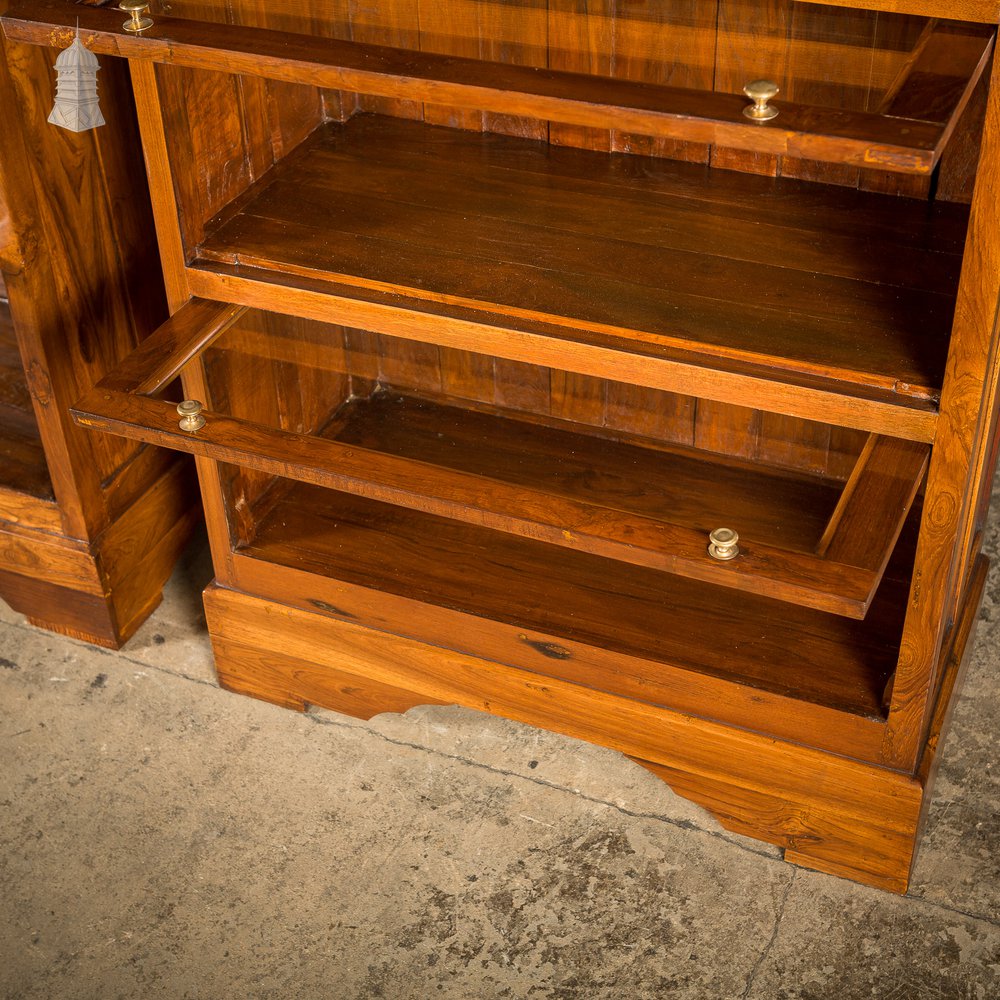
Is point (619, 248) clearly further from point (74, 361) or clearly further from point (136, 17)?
point (74, 361)

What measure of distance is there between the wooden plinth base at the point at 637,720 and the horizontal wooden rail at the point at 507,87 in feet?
3.36

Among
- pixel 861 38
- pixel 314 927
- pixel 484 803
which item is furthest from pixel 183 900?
pixel 861 38

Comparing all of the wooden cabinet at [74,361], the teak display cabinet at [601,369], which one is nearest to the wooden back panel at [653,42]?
the teak display cabinet at [601,369]

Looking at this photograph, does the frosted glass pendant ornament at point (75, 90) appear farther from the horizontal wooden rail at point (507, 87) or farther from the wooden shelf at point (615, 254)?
the wooden shelf at point (615, 254)

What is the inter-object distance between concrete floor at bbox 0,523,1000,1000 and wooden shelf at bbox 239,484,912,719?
271 mm

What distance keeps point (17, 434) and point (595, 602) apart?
47.6 inches

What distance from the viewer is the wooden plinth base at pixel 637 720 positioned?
2.29m

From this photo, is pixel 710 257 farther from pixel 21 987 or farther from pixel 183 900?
pixel 21 987

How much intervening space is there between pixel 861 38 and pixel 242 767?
1.59 meters

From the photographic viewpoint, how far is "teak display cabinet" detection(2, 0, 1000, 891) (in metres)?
1.84

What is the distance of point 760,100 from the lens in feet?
5.25

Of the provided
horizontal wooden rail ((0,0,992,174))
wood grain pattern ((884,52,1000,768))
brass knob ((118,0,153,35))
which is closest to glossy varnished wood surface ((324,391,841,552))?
wood grain pattern ((884,52,1000,768))

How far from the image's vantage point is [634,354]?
1959 millimetres

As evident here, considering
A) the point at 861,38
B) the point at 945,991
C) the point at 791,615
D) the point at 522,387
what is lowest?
the point at 945,991
